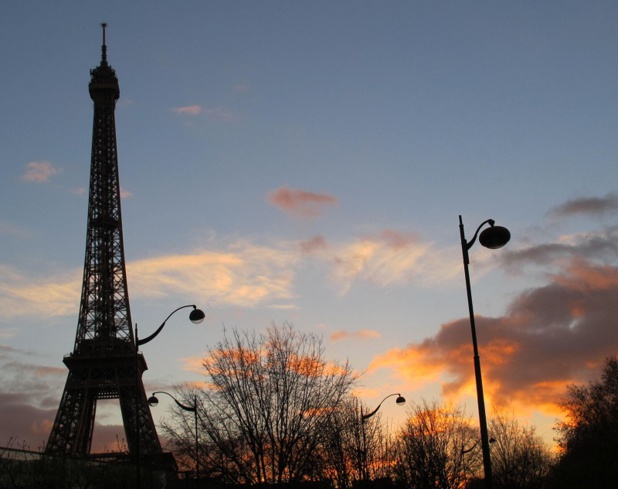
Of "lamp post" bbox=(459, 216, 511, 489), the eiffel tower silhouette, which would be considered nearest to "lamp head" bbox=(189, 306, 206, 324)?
"lamp post" bbox=(459, 216, 511, 489)

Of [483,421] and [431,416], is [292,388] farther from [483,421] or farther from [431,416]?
[483,421]

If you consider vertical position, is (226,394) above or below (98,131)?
below

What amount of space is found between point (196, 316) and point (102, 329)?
78.5m

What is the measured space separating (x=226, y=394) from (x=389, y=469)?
52.9 feet

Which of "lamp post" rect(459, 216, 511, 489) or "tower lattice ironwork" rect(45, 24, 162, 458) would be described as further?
"tower lattice ironwork" rect(45, 24, 162, 458)

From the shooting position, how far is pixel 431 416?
166ft

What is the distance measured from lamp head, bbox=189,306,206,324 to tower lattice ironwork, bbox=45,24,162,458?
65.3 metres

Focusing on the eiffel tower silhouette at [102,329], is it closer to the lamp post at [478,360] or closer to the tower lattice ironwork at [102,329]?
the tower lattice ironwork at [102,329]

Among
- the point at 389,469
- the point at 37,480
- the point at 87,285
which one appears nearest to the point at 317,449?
the point at 389,469

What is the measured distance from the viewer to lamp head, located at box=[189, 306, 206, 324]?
26406 mm

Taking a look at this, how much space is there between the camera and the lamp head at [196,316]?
26.4 m

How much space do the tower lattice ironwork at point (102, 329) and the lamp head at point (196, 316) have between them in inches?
2572

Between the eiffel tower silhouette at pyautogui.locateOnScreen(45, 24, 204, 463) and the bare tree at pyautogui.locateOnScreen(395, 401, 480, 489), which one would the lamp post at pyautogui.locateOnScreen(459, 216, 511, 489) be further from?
the eiffel tower silhouette at pyautogui.locateOnScreen(45, 24, 204, 463)

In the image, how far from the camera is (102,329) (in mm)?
100875
